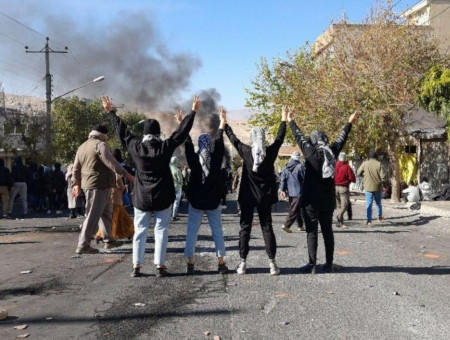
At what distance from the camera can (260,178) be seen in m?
7.06

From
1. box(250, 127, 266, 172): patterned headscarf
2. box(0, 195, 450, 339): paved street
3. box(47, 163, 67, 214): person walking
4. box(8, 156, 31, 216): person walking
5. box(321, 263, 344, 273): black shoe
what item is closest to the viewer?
box(0, 195, 450, 339): paved street

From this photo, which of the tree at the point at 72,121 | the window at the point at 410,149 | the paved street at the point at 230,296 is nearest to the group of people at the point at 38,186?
the paved street at the point at 230,296

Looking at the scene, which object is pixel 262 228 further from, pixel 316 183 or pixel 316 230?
pixel 316 183

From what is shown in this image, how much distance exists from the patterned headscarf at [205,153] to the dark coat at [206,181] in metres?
0.04

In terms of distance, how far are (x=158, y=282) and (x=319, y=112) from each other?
18.0m

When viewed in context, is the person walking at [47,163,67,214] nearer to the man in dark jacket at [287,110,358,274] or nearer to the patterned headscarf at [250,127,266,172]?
the patterned headscarf at [250,127,266,172]

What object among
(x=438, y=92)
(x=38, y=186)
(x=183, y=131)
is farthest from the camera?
(x=38, y=186)

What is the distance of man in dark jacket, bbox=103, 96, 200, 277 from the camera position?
22.5 feet

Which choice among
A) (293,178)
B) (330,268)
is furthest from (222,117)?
(293,178)

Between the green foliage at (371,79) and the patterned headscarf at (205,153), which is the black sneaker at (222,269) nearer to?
the patterned headscarf at (205,153)

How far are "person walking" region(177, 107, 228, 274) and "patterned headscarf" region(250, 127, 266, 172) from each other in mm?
391

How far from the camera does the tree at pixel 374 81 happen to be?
21.2m

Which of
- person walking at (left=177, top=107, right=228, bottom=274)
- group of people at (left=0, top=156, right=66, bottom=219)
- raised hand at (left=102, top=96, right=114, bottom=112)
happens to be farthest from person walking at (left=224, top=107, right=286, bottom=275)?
group of people at (left=0, top=156, right=66, bottom=219)

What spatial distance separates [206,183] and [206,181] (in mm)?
24
